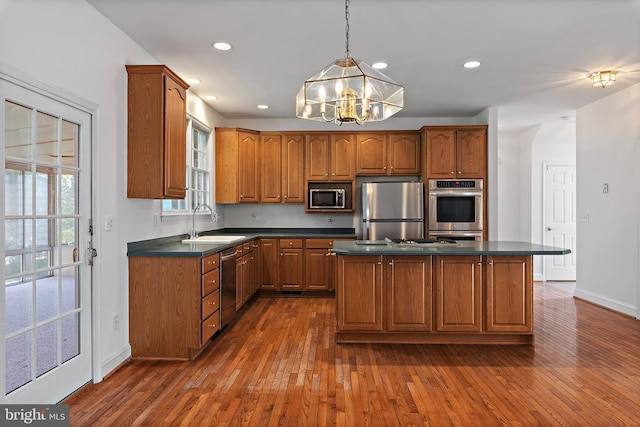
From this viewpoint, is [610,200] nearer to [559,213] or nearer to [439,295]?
A: [559,213]

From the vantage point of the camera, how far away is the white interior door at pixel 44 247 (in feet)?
6.97

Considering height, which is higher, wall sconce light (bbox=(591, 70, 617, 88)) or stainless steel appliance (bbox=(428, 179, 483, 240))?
wall sconce light (bbox=(591, 70, 617, 88))

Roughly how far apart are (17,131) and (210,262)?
68.4 inches

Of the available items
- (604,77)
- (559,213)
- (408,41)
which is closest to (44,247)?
(408,41)

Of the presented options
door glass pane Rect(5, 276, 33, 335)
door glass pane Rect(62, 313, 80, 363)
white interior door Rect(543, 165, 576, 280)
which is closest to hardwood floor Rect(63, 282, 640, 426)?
door glass pane Rect(62, 313, 80, 363)

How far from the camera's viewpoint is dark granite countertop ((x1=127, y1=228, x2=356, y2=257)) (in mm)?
3268

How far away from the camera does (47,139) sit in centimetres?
242

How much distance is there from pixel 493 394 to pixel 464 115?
4.47 m

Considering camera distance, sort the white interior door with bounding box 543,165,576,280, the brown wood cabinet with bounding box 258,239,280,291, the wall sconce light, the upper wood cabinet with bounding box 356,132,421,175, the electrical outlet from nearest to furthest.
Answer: the electrical outlet < the wall sconce light < the brown wood cabinet with bounding box 258,239,280,291 < the upper wood cabinet with bounding box 356,132,421,175 < the white interior door with bounding box 543,165,576,280

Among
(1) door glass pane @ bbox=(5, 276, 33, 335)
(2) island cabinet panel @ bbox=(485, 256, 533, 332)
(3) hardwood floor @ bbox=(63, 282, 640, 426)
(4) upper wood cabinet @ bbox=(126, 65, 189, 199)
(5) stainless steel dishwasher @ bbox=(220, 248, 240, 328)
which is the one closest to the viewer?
(1) door glass pane @ bbox=(5, 276, 33, 335)

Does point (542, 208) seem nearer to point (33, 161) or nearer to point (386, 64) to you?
point (386, 64)

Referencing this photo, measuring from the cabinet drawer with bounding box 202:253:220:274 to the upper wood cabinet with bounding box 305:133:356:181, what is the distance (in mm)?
2518

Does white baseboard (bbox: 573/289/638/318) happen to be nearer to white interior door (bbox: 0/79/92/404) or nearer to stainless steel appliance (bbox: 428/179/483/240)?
stainless steel appliance (bbox: 428/179/483/240)

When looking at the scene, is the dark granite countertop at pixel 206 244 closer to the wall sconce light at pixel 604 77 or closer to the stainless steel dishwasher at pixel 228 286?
the stainless steel dishwasher at pixel 228 286
